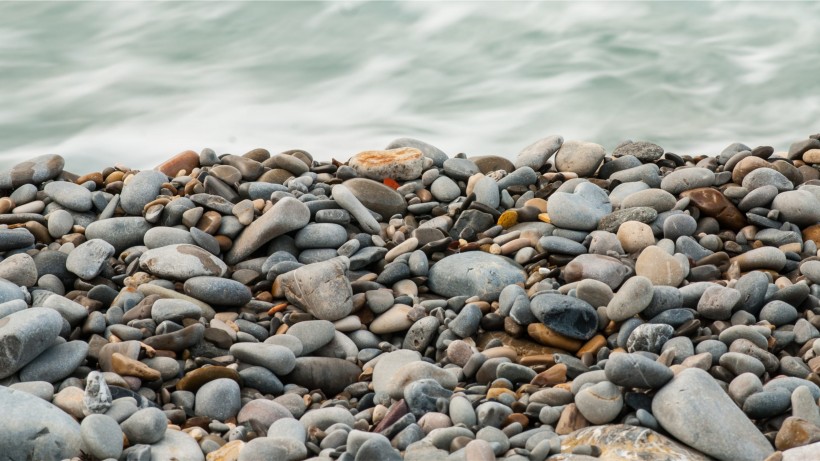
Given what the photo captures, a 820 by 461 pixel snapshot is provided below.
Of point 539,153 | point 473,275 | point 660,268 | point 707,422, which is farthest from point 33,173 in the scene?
point 707,422

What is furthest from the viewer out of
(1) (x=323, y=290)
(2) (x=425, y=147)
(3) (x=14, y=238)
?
(2) (x=425, y=147)

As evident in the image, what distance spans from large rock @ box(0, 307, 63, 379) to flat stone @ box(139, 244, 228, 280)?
1206mm

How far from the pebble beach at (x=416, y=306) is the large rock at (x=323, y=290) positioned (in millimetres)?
14

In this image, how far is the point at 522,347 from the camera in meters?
5.79

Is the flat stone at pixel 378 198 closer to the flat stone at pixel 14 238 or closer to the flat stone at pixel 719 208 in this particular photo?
the flat stone at pixel 719 208

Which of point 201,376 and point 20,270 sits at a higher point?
point 20,270

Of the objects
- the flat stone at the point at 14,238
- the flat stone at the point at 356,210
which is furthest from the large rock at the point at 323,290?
the flat stone at the point at 14,238

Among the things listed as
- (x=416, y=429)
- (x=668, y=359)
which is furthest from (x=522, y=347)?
(x=416, y=429)

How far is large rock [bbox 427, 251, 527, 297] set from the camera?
250 inches

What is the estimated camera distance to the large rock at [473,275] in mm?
6352

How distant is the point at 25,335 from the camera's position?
501cm

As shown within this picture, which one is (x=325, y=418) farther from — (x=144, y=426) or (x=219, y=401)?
(x=144, y=426)

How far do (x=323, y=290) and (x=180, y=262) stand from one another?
99cm

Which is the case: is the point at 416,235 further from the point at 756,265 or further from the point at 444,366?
the point at 756,265
